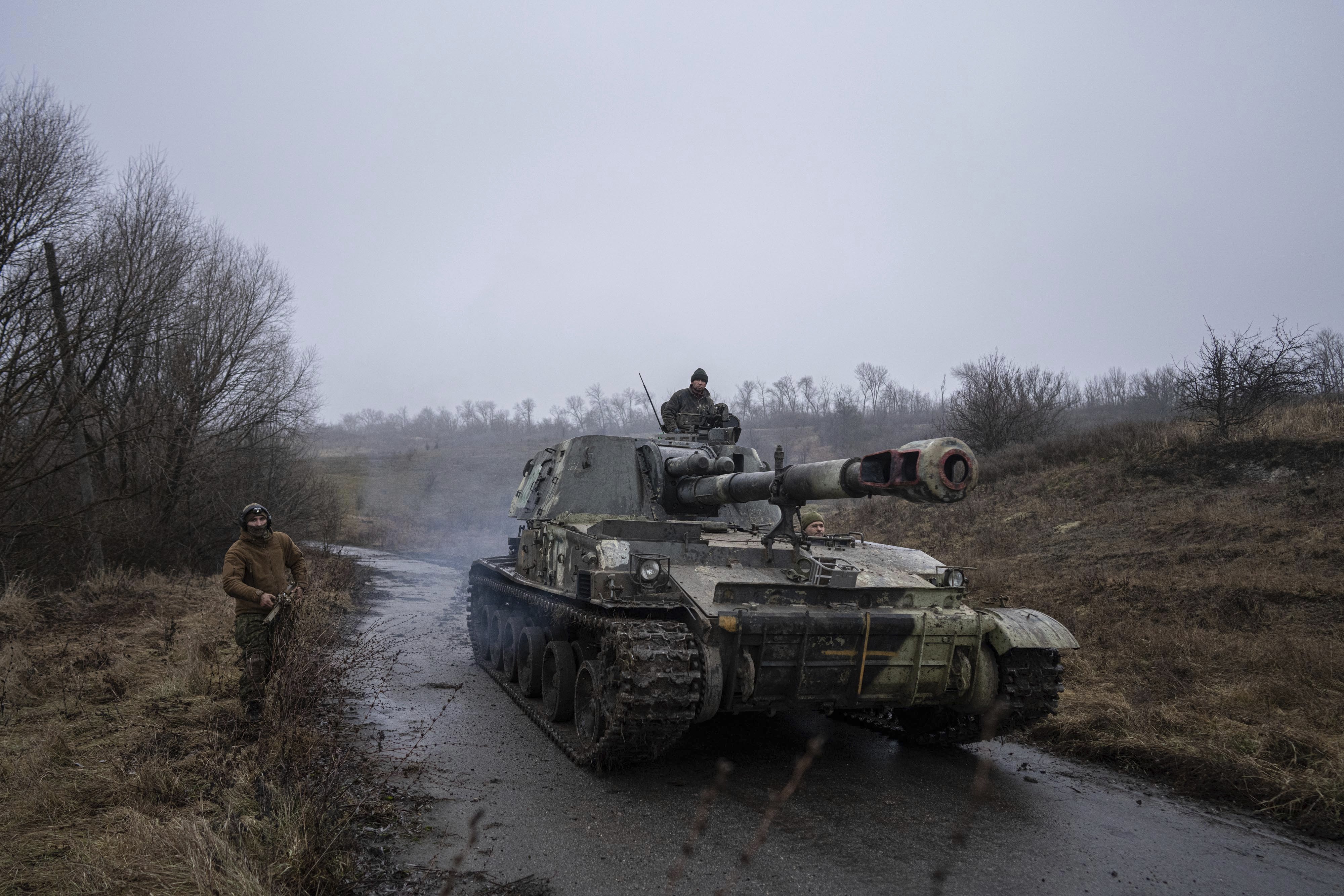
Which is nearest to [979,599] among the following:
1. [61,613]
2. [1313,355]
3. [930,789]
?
[930,789]

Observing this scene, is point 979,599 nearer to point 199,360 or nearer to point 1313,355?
point 1313,355

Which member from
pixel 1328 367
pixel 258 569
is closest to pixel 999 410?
pixel 1328 367

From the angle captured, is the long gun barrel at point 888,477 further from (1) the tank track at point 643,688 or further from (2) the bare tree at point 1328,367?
(2) the bare tree at point 1328,367

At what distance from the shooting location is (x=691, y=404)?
31.6 ft

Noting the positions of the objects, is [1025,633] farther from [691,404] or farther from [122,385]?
[122,385]

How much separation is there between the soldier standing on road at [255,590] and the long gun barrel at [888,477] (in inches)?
151

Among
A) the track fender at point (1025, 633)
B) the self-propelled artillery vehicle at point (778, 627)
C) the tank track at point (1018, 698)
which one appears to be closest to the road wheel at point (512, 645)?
the self-propelled artillery vehicle at point (778, 627)

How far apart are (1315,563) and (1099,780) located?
203 inches

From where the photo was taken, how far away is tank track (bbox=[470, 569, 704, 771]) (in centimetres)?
527

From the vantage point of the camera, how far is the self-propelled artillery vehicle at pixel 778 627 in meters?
5.34

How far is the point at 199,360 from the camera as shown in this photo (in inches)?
663

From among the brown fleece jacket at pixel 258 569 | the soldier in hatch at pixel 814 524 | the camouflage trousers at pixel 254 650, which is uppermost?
the soldier in hatch at pixel 814 524

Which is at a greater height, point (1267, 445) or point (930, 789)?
point (1267, 445)

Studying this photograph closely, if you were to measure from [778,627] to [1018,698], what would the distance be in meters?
1.92
